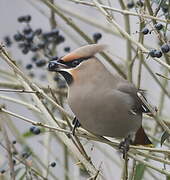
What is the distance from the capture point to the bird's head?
233cm

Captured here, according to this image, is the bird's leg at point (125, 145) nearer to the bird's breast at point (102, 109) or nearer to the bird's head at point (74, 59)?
the bird's breast at point (102, 109)

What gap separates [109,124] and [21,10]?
3414mm

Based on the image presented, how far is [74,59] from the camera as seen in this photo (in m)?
2.36

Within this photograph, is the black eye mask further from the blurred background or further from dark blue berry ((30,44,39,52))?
dark blue berry ((30,44,39,52))

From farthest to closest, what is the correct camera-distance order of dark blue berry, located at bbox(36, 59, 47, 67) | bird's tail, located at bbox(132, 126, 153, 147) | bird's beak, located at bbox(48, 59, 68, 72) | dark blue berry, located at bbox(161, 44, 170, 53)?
dark blue berry, located at bbox(36, 59, 47, 67), bird's tail, located at bbox(132, 126, 153, 147), bird's beak, located at bbox(48, 59, 68, 72), dark blue berry, located at bbox(161, 44, 170, 53)

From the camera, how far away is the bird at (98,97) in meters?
2.40

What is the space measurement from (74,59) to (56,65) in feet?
0.24

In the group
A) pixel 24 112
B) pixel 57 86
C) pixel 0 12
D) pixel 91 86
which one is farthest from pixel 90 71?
pixel 0 12

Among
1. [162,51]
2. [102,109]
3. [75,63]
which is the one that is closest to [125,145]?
[102,109]

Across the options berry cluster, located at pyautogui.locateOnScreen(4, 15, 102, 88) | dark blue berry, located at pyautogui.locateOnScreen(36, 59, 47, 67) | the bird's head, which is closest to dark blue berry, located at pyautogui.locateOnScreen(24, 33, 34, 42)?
berry cluster, located at pyautogui.locateOnScreen(4, 15, 102, 88)

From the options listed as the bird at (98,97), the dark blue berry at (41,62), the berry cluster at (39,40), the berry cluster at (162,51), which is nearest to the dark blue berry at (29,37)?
the berry cluster at (39,40)

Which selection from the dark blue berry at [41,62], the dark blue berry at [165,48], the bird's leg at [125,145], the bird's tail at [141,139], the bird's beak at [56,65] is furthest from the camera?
the dark blue berry at [41,62]

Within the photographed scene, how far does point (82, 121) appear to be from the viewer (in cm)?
249

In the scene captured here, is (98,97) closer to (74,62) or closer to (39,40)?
(74,62)
